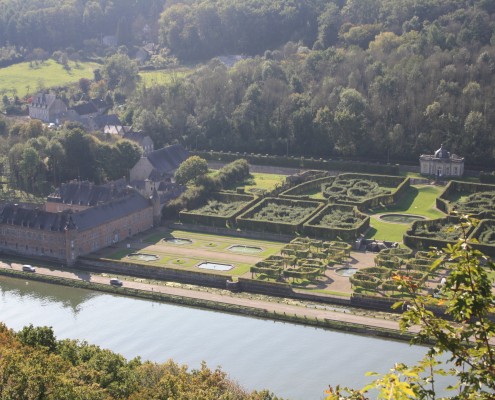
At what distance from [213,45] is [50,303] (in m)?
99.2

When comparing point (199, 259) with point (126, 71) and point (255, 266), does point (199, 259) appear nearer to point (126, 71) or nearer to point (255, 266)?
point (255, 266)

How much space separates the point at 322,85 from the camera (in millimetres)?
103688

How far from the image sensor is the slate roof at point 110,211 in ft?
210

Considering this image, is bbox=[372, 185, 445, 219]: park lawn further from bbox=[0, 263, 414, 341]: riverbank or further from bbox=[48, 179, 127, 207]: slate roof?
bbox=[48, 179, 127, 207]: slate roof

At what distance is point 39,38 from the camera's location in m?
162

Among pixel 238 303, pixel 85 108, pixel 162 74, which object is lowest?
pixel 238 303

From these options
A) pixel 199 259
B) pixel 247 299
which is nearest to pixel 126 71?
pixel 199 259

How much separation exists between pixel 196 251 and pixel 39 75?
87822 millimetres

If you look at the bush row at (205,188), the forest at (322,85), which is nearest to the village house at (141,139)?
the forest at (322,85)

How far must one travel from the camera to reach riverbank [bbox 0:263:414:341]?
163 ft

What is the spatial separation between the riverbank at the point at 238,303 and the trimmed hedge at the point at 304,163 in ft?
119

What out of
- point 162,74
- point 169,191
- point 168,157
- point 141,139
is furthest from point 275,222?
point 162,74

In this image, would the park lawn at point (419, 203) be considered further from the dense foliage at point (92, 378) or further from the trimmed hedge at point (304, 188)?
the dense foliage at point (92, 378)

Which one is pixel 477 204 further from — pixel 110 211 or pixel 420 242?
pixel 110 211
